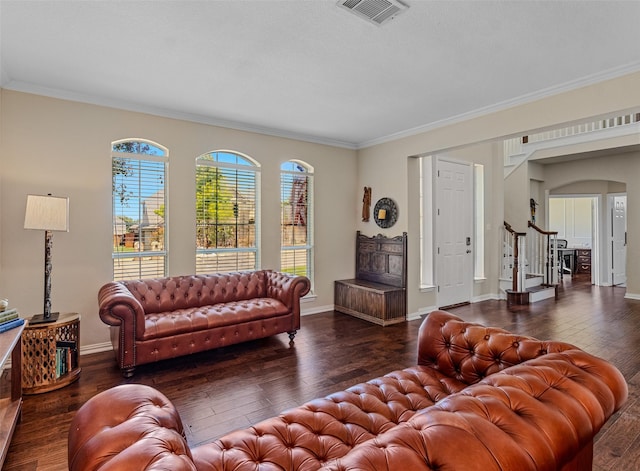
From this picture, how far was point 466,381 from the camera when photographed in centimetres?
201

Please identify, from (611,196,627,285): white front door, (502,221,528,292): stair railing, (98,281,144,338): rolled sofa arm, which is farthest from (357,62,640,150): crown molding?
(611,196,627,285): white front door

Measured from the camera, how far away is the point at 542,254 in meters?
7.64

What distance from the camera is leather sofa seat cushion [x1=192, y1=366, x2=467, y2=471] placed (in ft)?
4.59

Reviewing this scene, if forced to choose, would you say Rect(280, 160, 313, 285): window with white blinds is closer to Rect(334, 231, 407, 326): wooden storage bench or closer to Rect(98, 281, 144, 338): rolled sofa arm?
Rect(334, 231, 407, 326): wooden storage bench

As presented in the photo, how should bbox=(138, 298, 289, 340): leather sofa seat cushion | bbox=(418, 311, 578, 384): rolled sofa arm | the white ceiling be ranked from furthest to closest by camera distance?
bbox=(138, 298, 289, 340): leather sofa seat cushion
the white ceiling
bbox=(418, 311, 578, 384): rolled sofa arm

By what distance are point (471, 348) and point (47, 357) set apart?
321cm

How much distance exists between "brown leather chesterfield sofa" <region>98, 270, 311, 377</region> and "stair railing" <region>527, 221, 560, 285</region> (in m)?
5.84

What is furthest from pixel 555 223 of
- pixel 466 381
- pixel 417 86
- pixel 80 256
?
pixel 80 256

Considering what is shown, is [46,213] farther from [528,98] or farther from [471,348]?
[528,98]

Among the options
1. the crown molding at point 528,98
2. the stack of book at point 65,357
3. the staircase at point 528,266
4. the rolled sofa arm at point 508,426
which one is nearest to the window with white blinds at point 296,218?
the crown molding at point 528,98

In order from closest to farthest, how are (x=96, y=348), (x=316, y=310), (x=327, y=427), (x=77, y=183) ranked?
(x=327, y=427), (x=77, y=183), (x=96, y=348), (x=316, y=310)

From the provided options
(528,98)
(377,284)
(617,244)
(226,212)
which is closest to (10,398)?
(226,212)

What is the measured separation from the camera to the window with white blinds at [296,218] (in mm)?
5109

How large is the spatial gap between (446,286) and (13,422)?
17.4 ft
